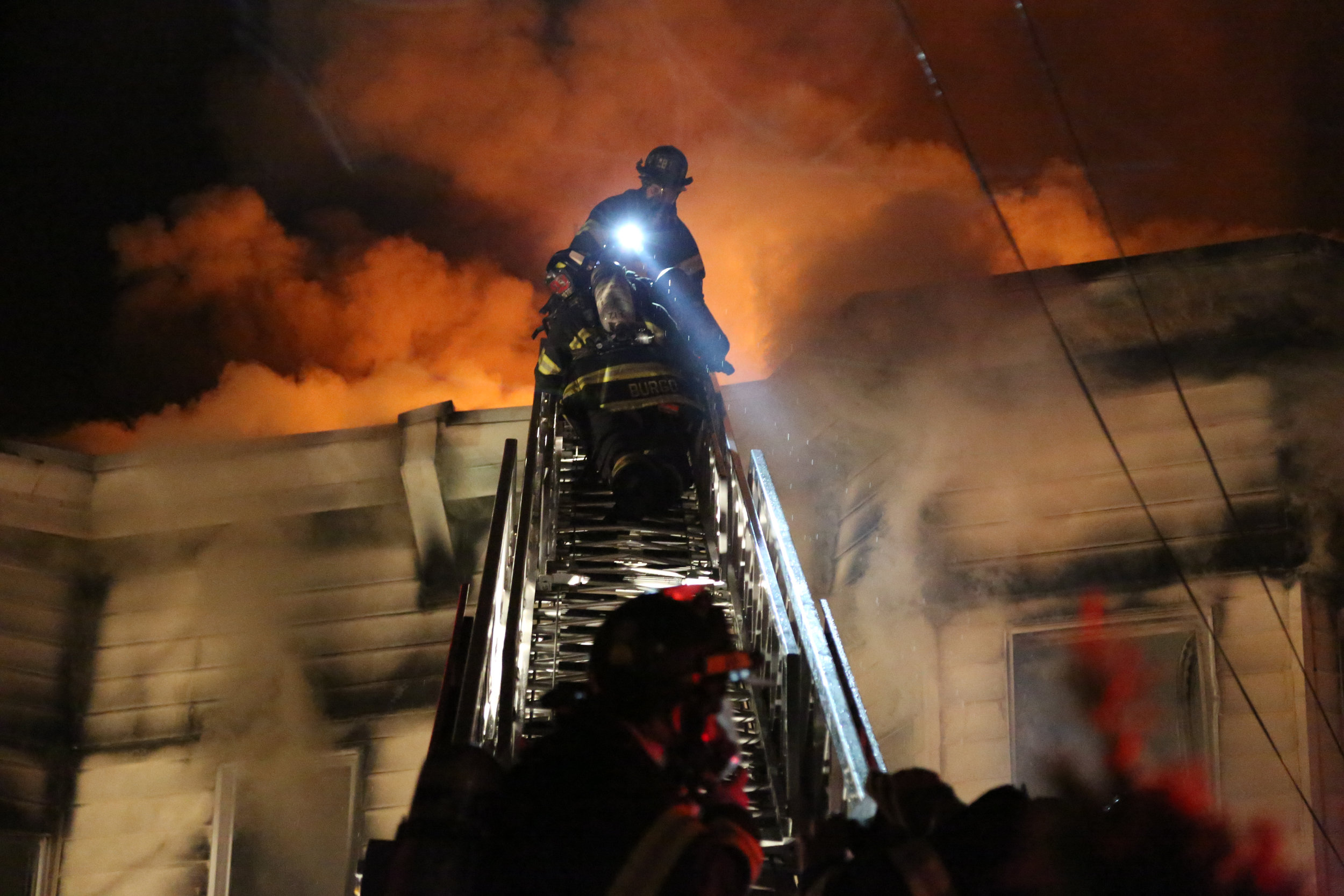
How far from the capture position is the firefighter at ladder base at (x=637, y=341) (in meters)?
7.18

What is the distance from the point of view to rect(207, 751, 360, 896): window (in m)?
8.98

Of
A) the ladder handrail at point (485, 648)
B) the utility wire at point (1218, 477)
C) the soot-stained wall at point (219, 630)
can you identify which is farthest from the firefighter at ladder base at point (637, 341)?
the utility wire at point (1218, 477)

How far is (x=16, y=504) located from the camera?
32.8ft

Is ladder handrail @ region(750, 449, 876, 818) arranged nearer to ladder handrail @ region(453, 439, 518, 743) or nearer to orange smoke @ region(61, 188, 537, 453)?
ladder handrail @ region(453, 439, 518, 743)

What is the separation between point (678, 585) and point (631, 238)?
3587 millimetres

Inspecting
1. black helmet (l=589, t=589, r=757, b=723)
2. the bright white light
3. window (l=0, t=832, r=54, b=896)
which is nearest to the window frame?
the bright white light

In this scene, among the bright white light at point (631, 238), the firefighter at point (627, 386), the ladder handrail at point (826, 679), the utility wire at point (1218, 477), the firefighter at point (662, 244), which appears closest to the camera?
the ladder handrail at point (826, 679)

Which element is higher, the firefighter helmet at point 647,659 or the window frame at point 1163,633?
the window frame at point 1163,633

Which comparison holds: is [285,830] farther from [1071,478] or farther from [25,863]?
[1071,478]

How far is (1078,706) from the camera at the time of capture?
800 centimetres

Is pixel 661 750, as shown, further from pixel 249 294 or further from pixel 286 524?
pixel 249 294

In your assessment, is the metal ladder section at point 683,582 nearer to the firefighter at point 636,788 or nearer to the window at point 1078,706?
the firefighter at point 636,788

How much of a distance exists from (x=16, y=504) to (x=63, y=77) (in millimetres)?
8381

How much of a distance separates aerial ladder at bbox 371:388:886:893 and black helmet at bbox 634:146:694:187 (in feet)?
6.85
